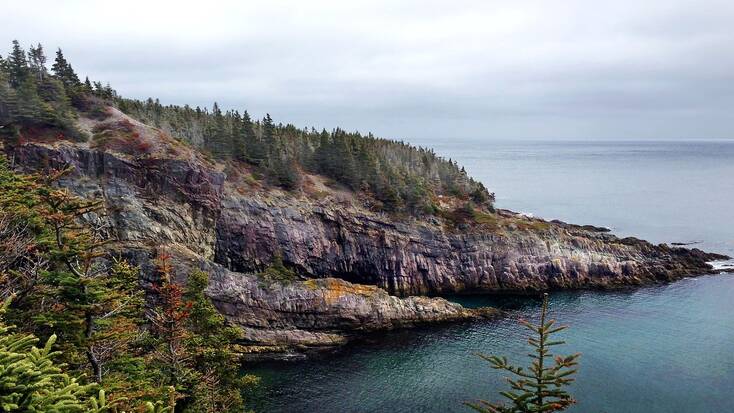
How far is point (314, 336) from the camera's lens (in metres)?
66.2

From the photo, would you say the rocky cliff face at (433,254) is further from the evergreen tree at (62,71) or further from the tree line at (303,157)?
the evergreen tree at (62,71)

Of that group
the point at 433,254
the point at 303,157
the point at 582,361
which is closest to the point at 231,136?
the point at 303,157

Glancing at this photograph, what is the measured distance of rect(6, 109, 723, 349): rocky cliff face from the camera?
67.4 metres

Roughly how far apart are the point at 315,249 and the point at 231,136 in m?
30.6

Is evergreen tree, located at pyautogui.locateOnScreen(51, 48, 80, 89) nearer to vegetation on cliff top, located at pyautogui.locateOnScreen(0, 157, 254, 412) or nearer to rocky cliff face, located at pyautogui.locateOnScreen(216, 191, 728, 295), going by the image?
rocky cliff face, located at pyautogui.locateOnScreen(216, 191, 728, 295)

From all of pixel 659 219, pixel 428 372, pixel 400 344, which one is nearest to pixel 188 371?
pixel 428 372

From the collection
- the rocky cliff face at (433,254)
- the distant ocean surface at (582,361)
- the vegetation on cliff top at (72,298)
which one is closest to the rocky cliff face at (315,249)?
the rocky cliff face at (433,254)

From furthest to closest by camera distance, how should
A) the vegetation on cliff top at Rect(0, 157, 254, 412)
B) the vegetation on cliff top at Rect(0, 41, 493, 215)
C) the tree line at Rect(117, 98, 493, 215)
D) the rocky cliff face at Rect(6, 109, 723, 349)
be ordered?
the tree line at Rect(117, 98, 493, 215), the vegetation on cliff top at Rect(0, 41, 493, 215), the rocky cliff face at Rect(6, 109, 723, 349), the vegetation on cliff top at Rect(0, 157, 254, 412)

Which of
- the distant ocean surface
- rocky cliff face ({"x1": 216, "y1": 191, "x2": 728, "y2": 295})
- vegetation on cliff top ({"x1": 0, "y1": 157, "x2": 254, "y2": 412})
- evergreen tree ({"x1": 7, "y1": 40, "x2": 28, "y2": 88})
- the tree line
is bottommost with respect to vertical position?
the distant ocean surface

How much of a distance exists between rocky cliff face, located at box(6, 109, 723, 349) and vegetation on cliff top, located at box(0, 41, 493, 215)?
4853 mm

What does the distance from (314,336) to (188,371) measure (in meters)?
39.7

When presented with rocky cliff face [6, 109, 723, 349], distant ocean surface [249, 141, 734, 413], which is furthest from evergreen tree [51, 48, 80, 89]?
distant ocean surface [249, 141, 734, 413]

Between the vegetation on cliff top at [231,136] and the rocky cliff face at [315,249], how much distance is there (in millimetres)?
4853

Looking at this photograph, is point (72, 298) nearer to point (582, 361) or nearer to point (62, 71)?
point (582, 361)
